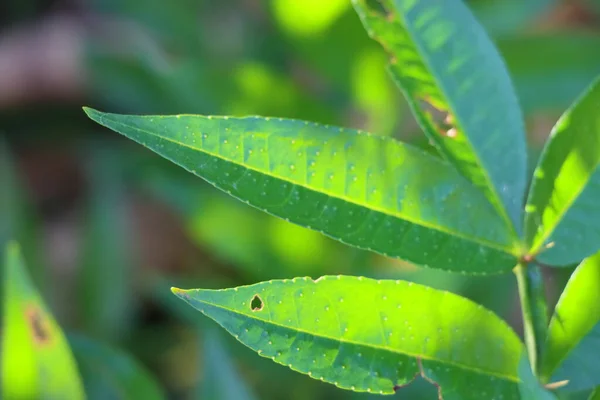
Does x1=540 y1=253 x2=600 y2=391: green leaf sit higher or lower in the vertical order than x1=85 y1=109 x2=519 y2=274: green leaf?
lower

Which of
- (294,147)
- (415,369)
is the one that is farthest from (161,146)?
(415,369)

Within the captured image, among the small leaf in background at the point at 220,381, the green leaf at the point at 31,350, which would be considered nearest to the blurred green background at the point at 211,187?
the small leaf in background at the point at 220,381

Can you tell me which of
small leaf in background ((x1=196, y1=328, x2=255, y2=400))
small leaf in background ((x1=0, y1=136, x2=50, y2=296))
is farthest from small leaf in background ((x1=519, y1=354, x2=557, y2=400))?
small leaf in background ((x1=0, y1=136, x2=50, y2=296))

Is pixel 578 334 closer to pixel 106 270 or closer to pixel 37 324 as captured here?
pixel 37 324

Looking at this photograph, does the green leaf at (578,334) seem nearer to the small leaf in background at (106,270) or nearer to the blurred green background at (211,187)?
the blurred green background at (211,187)

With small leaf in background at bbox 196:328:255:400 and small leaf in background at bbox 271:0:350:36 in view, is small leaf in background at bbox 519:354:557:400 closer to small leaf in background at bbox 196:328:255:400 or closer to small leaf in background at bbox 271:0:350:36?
small leaf in background at bbox 196:328:255:400

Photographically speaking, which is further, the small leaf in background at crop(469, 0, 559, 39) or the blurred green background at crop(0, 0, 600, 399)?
the small leaf in background at crop(469, 0, 559, 39)
